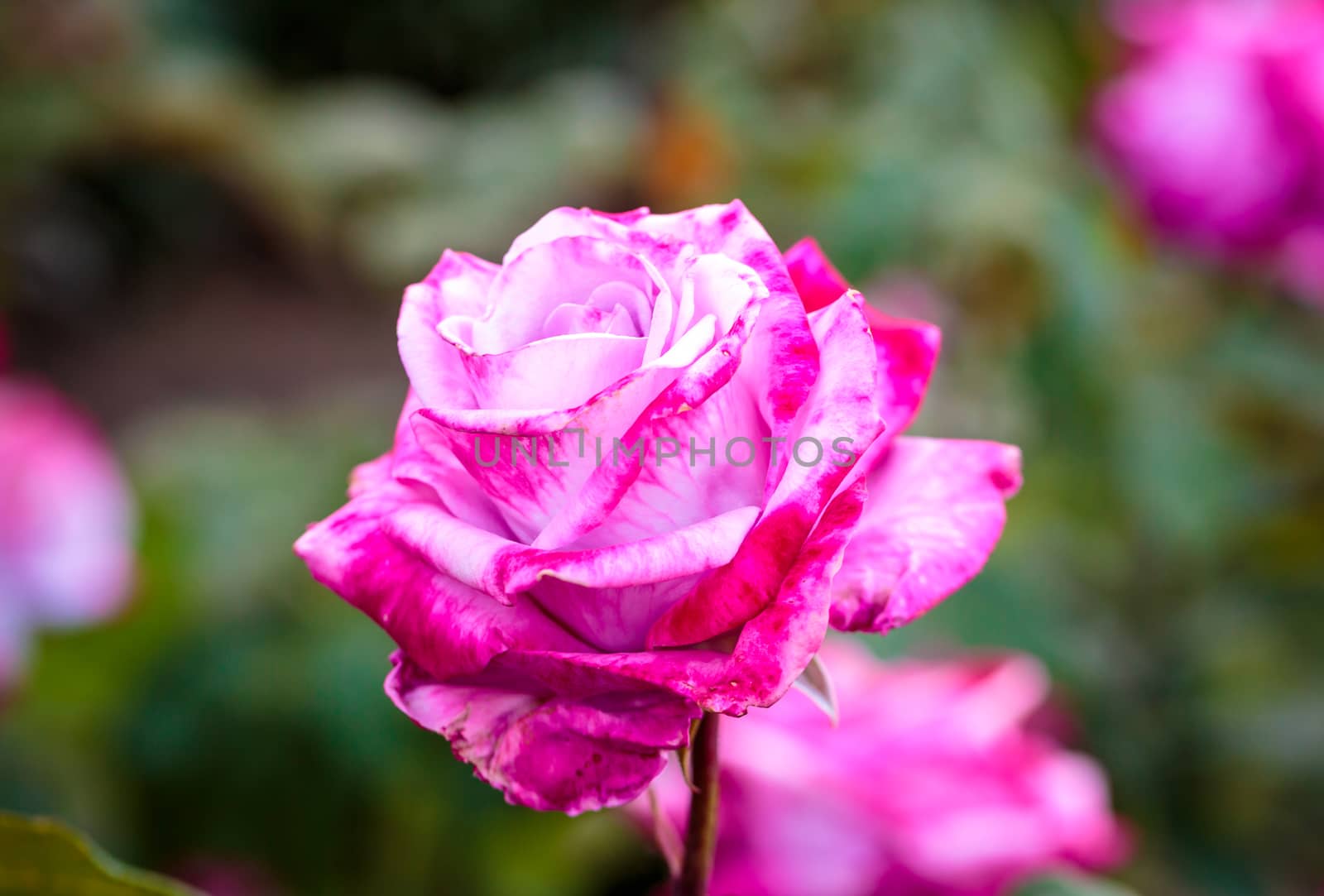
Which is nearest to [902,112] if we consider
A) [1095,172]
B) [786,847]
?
[1095,172]

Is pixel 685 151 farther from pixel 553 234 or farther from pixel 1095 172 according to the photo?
pixel 553 234

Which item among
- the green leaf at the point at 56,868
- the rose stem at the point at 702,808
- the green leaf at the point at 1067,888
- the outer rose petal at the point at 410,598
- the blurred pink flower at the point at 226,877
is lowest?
the blurred pink flower at the point at 226,877

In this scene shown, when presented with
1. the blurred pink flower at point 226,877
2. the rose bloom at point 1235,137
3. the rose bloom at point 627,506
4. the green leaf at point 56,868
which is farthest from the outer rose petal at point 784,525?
the rose bloom at point 1235,137

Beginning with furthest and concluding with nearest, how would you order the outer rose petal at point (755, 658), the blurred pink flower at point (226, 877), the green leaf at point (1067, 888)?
the blurred pink flower at point (226, 877)
the green leaf at point (1067, 888)
the outer rose petal at point (755, 658)

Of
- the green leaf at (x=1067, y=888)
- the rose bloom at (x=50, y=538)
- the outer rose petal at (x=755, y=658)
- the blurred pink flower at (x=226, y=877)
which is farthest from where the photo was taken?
the rose bloom at (x=50, y=538)

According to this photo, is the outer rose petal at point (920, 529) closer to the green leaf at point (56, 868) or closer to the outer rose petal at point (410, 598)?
the outer rose petal at point (410, 598)

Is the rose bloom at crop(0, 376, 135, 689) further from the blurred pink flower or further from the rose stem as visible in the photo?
the rose stem

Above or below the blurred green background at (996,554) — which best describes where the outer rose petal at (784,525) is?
above

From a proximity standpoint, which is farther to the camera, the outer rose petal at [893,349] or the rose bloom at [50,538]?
the rose bloom at [50,538]
